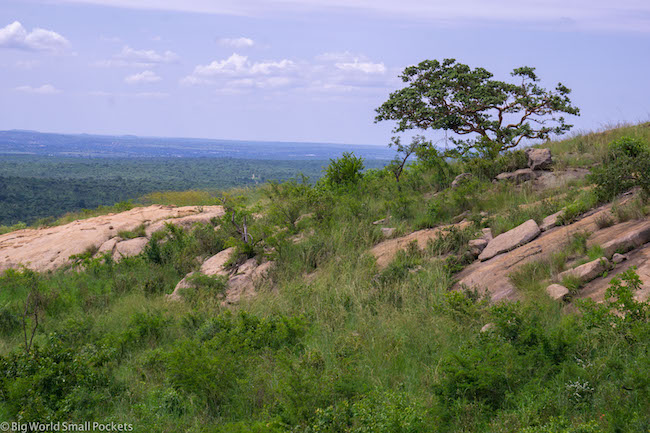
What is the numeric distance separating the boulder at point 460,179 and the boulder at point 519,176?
0.63 meters

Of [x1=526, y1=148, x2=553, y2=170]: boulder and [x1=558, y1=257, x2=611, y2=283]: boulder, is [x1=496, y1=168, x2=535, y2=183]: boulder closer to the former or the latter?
[x1=526, y1=148, x2=553, y2=170]: boulder

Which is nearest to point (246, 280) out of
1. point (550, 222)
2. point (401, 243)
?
point (401, 243)

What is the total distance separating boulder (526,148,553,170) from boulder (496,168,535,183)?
0.25m

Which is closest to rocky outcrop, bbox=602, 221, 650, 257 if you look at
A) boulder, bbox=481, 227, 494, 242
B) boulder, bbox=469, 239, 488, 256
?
boulder, bbox=469, 239, 488, 256

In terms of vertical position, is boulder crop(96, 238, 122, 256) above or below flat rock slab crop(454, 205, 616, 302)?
below

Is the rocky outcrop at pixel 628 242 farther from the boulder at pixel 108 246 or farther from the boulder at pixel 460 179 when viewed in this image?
the boulder at pixel 108 246

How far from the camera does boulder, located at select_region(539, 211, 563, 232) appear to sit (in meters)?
7.79

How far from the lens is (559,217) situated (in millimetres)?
7793

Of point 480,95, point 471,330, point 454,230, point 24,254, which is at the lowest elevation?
point 24,254

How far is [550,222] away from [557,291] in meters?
2.37

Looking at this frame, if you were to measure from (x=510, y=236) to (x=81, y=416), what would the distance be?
6011mm

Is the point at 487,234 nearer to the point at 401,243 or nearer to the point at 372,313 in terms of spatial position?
the point at 401,243

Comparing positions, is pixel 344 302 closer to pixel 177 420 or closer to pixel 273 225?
pixel 177 420

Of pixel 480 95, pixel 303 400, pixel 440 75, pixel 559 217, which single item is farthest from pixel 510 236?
pixel 440 75
